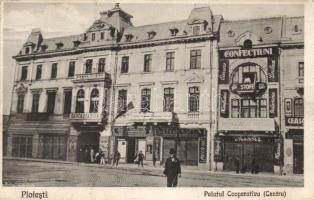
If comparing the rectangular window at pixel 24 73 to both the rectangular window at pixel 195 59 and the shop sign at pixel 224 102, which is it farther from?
the shop sign at pixel 224 102

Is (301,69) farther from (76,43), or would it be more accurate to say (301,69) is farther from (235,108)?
(76,43)

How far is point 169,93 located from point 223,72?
126 centimetres

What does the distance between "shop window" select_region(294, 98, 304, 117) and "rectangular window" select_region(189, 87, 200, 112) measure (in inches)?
76.6

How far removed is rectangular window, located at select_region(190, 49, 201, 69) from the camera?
1035cm

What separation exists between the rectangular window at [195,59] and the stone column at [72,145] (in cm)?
311

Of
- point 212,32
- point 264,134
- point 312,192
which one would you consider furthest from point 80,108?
point 312,192

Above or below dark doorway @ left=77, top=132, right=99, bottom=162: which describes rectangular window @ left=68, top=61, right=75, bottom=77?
above

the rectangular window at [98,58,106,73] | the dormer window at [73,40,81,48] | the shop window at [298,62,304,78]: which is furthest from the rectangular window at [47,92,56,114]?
the shop window at [298,62,304,78]

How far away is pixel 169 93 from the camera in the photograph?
10.2 meters

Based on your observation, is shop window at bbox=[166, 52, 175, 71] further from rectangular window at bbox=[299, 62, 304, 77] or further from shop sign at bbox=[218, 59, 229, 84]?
rectangular window at bbox=[299, 62, 304, 77]

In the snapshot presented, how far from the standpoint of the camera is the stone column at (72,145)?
10.5 m

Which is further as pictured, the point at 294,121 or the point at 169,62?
the point at 169,62

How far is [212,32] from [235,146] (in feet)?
8.56

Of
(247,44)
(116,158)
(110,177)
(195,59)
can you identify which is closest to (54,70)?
(116,158)
